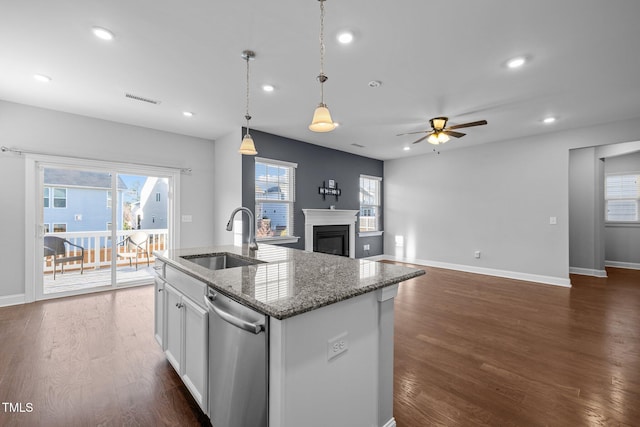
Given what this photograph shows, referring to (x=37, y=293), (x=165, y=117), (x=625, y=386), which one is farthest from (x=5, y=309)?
(x=625, y=386)

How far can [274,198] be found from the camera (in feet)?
17.5

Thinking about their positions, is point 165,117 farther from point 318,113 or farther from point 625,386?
point 625,386

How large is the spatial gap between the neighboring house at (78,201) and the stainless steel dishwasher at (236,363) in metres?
4.22

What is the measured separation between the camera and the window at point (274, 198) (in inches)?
201

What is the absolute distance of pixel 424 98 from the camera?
3572mm

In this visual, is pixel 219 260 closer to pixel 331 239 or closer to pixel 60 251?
pixel 60 251

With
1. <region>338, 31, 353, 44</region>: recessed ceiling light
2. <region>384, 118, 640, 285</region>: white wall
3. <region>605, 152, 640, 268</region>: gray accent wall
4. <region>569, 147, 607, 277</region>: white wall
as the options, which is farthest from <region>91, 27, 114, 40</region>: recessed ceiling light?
<region>605, 152, 640, 268</region>: gray accent wall

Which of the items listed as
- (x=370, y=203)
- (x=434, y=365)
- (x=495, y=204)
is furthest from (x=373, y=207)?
(x=434, y=365)

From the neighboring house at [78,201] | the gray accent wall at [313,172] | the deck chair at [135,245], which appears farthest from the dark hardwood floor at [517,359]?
the neighboring house at [78,201]

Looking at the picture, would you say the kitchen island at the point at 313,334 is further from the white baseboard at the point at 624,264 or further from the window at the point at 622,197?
the white baseboard at the point at 624,264

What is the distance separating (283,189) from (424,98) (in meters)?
2.98

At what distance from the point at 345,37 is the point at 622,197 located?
7777mm

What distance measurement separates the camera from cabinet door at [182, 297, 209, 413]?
1.57 m

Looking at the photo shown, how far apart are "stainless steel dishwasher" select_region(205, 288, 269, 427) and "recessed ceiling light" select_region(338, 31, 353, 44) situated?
217 cm
